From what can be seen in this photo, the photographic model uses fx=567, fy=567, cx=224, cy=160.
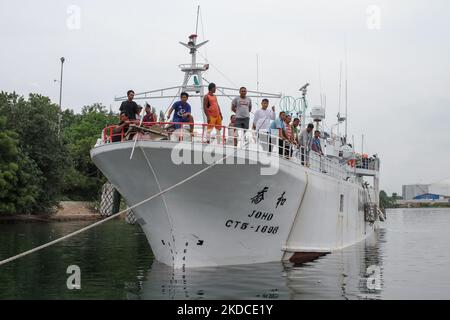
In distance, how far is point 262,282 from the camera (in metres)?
14.7

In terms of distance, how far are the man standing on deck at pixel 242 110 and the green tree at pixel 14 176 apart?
2993 centimetres

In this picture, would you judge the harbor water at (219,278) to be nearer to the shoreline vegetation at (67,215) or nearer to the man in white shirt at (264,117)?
the man in white shirt at (264,117)

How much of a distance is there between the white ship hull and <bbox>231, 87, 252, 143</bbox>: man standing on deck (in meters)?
1.79

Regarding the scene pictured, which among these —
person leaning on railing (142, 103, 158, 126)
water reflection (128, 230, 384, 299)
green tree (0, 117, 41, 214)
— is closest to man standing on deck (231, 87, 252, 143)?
person leaning on railing (142, 103, 158, 126)

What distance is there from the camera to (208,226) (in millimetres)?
16234

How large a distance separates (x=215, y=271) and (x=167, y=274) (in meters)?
1.34

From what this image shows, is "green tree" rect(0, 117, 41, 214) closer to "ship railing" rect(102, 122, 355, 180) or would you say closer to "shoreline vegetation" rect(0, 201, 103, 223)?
"shoreline vegetation" rect(0, 201, 103, 223)

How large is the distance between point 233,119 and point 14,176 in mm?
30940

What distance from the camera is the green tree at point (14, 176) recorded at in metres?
44.3

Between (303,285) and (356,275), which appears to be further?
(356,275)

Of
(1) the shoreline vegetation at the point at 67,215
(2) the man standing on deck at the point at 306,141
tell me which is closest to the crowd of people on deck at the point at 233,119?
(2) the man standing on deck at the point at 306,141

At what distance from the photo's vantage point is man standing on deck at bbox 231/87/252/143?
17516 mm
